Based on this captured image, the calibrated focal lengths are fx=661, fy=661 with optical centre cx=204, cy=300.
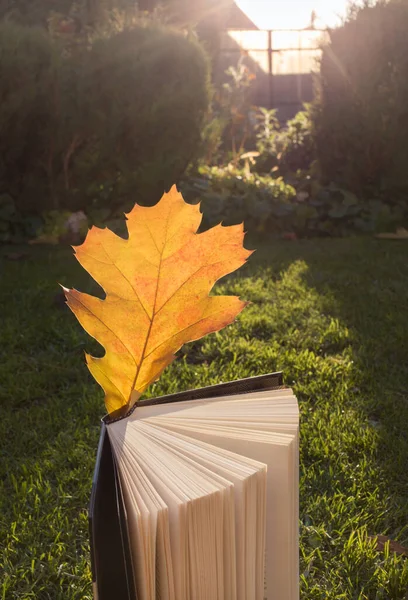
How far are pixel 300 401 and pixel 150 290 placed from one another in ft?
6.52

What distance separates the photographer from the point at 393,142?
6738 millimetres

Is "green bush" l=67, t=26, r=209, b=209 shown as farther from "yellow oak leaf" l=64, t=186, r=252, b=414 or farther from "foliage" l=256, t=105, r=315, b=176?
"yellow oak leaf" l=64, t=186, r=252, b=414

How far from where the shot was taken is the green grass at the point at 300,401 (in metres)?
1.99

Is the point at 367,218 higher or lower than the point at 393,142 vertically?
lower

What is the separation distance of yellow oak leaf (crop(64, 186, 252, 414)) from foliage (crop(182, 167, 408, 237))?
5089 millimetres

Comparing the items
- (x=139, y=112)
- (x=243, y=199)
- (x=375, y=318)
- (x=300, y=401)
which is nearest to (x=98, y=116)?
(x=139, y=112)

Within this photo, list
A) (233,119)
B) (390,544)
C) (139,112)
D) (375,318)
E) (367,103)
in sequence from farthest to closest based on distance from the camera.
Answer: (233,119), (367,103), (139,112), (375,318), (390,544)

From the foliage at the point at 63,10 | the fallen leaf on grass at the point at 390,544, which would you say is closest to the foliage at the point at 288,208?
the fallen leaf on grass at the point at 390,544

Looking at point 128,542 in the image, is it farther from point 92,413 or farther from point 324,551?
point 92,413

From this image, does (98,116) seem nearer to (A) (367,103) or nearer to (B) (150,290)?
(A) (367,103)

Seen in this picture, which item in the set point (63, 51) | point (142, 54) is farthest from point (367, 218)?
point (63, 51)

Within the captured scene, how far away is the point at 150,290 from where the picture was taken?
1032 millimetres

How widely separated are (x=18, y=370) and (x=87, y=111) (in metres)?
3.43

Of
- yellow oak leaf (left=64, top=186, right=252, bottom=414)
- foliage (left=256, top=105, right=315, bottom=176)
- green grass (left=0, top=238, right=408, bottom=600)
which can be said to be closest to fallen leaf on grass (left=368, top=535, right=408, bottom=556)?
green grass (left=0, top=238, right=408, bottom=600)
